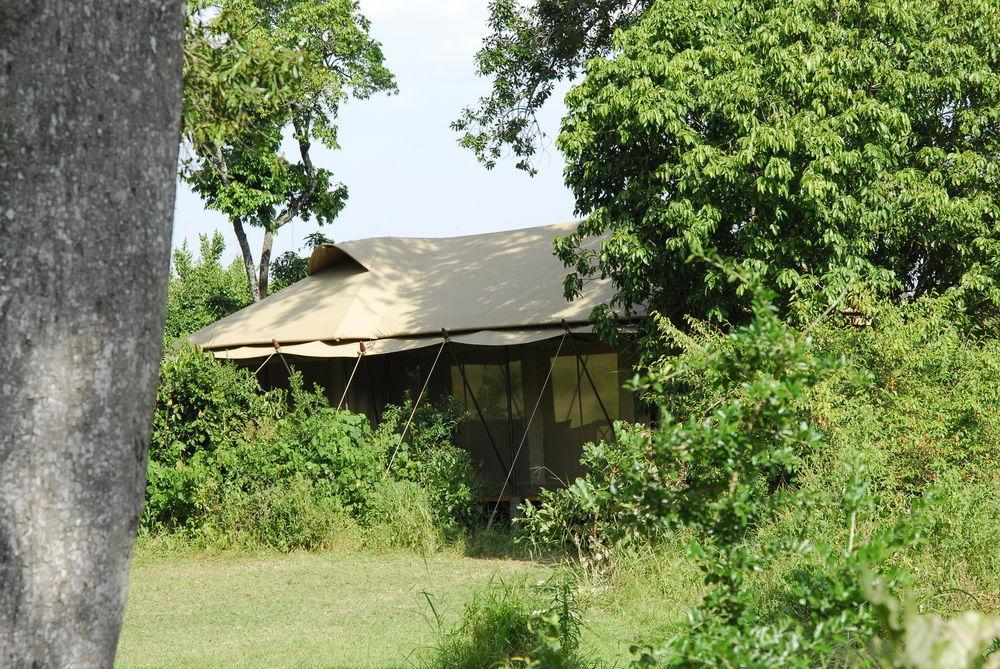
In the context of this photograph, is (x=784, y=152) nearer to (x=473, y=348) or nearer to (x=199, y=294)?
(x=473, y=348)

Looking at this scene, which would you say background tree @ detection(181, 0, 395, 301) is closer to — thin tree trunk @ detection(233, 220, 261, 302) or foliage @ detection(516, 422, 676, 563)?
thin tree trunk @ detection(233, 220, 261, 302)

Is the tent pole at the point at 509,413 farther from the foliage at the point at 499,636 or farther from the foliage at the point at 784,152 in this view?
the foliage at the point at 499,636

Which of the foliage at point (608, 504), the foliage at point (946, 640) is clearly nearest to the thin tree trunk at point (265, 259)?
the foliage at point (608, 504)

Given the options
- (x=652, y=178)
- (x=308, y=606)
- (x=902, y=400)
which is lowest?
(x=308, y=606)

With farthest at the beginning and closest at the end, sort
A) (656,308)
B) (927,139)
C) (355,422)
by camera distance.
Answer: (355,422) → (927,139) → (656,308)

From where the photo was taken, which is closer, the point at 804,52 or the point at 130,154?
the point at 130,154

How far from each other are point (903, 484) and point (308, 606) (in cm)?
444

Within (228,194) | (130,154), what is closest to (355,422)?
(130,154)

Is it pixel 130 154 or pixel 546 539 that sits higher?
pixel 130 154

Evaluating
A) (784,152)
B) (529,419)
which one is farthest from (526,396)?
(784,152)

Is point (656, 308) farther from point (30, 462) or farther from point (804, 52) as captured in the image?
point (30, 462)

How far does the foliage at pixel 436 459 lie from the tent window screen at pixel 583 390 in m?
1.17

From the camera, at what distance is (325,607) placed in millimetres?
7984

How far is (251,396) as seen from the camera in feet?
38.1
